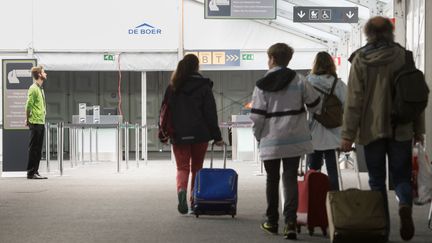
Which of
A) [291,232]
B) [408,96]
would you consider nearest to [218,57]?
[291,232]

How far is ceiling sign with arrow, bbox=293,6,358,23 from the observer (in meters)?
15.1

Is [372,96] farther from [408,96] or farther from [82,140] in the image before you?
[82,140]

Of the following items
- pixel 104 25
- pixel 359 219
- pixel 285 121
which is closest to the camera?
pixel 359 219

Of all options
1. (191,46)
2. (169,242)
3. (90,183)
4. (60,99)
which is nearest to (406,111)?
(169,242)

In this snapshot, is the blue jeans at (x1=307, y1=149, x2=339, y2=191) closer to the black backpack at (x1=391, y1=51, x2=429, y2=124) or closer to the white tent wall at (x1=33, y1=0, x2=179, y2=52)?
the black backpack at (x1=391, y1=51, x2=429, y2=124)

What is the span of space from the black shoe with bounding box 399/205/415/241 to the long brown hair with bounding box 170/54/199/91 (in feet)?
8.88

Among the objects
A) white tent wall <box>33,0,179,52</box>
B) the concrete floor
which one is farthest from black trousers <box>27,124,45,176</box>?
white tent wall <box>33,0,179,52</box>

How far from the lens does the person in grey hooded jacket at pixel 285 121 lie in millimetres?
5766

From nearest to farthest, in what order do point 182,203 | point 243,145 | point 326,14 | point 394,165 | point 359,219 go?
point 359,219
point 394,165
point 182,203
point 326,14
point 243,145

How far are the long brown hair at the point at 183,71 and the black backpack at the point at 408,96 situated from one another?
2.49 meters

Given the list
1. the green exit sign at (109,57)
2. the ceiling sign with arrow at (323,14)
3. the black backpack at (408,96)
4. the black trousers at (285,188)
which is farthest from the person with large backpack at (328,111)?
the green exit sign at (109,57)

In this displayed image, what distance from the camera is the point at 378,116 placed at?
17.0ft

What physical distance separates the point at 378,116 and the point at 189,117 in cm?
240

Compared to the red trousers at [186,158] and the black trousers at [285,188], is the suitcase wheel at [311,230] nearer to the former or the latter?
the black trousers at [285,188]
